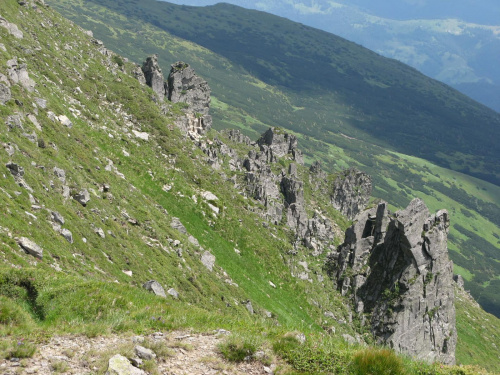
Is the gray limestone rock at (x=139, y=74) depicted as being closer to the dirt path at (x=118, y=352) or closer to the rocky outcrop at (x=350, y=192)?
the dirt path at (x=118, y=352)

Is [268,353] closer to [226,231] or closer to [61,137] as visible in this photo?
[61,137]

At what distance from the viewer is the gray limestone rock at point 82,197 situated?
29719mm

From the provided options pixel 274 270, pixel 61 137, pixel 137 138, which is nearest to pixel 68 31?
pixel 137 138

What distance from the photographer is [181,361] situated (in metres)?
11.0

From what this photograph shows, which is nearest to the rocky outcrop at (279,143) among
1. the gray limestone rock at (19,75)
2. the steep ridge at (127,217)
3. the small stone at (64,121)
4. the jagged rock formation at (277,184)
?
the jagged rock formation at (277,184)

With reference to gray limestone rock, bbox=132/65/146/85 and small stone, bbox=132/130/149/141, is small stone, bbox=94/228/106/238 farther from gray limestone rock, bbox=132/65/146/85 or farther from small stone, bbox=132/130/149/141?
gray limestone rock, bbox=132/65/146/85

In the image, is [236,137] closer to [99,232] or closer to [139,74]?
[139,74]

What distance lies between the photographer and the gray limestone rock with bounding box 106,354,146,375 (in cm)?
963

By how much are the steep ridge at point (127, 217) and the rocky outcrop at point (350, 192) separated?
61.2m

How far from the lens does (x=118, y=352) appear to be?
34.0 ft

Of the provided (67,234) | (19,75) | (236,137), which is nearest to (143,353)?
(67,234)

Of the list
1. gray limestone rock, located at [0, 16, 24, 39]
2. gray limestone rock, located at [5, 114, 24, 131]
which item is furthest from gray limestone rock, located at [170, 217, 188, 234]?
gray limestone rock, located at [0, 16, 24, 39]

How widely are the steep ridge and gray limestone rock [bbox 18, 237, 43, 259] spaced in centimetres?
5

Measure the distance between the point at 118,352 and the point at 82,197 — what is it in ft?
71.7
